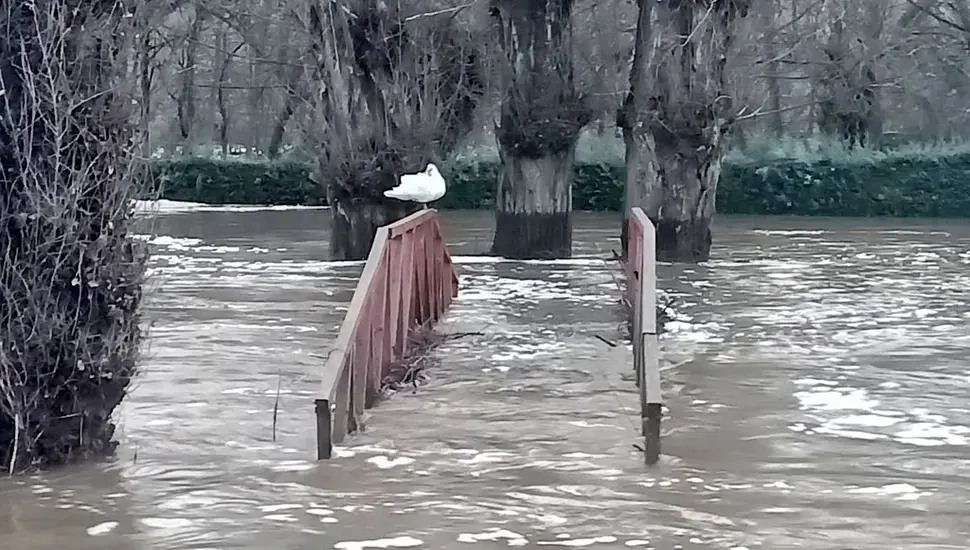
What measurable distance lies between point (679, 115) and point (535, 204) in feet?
7.85

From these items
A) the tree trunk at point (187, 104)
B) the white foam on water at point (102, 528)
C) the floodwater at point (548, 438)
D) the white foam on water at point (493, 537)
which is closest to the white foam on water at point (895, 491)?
the floodwater at point (548, 438)

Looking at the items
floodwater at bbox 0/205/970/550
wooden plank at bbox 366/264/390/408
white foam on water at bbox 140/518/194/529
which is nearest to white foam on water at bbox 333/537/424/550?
floodwater at bbox 0/205/970/550

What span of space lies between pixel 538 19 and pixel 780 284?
4.89m

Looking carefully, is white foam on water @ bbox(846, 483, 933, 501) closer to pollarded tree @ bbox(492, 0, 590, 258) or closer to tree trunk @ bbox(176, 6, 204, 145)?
pollarded tree @ bbox(492, 0, 590, 258)

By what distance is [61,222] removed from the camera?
21.9 feet

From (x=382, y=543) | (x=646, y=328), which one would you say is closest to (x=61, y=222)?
(x=382, y=543)

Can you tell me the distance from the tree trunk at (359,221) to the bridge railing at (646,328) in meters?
5.75

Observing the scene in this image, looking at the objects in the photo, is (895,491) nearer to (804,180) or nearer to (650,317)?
(650,317)

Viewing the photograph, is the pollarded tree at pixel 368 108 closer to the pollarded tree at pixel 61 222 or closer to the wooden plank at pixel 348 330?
the wooden plank at pixel 348 330

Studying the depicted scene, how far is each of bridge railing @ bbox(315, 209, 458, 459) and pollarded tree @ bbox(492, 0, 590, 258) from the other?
6.14 metres

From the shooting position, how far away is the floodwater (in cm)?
616

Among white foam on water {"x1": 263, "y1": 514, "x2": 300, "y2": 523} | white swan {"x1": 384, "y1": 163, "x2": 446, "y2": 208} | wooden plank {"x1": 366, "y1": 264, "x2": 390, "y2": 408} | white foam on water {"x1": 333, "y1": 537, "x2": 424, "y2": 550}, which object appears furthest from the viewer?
white swan {"x1": 384, "y1": 163, "x2": 446, "y2": 208}

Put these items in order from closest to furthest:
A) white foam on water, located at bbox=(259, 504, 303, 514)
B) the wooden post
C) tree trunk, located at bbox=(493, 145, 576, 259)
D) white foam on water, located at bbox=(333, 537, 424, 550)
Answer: white foam on water, located at bbox=(333, 537, 424, 550), white foam on water, located at bbox=(259, 504, 303, 514), the wooden post, tree trunk, located at bbox=(493, 145, 576, 259)

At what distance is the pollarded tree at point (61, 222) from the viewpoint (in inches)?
259
